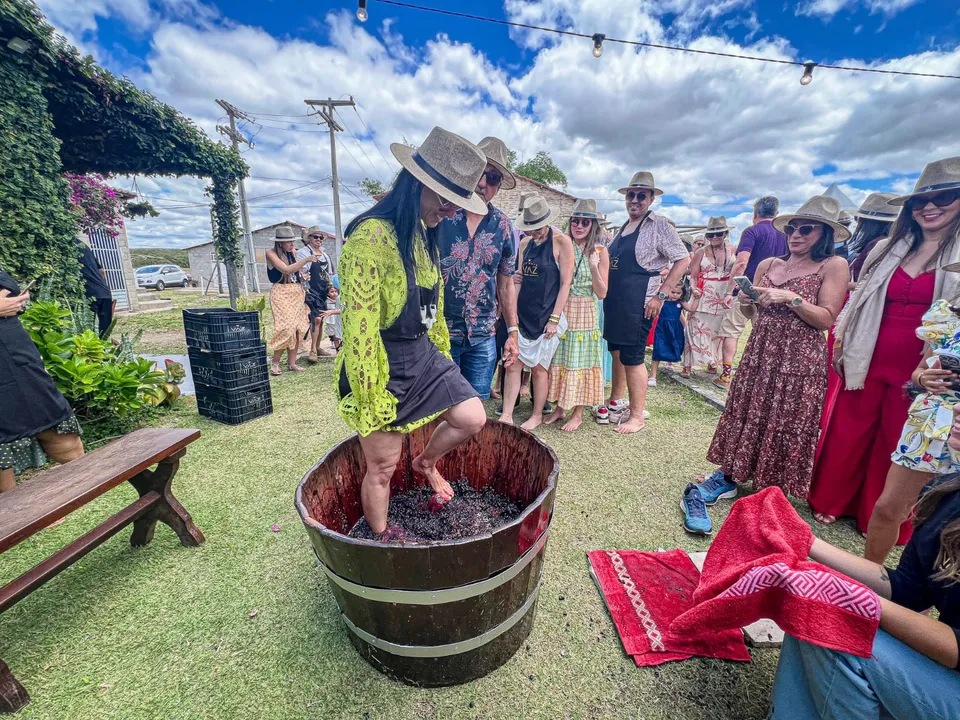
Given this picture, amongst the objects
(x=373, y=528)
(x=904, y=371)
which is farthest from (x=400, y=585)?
(x=904, y=371)

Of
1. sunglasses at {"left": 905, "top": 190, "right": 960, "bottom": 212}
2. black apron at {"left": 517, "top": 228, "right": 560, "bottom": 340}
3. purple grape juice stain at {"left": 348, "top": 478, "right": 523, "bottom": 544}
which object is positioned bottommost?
purple grape juice stain at {"left": 348, "top": 478, "right": 523, "bottom": 544}

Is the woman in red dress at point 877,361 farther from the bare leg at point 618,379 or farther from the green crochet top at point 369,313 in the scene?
the green crochet top at point 369,313

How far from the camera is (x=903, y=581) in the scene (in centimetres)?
123

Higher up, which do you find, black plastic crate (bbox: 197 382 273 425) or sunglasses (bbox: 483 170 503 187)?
sunglasses (bbox: 483 170 503 187)

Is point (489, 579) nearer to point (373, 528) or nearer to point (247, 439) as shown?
point (373, 528)

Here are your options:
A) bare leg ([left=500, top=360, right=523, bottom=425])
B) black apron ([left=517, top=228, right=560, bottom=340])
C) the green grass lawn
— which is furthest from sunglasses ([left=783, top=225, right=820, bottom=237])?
bare leg ([left=500, top=360, right=523, bottom=425])

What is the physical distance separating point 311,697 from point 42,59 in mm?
6191

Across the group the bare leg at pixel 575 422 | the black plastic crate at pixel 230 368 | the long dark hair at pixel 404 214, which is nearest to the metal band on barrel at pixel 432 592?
the long dark hair at pixel 404 214

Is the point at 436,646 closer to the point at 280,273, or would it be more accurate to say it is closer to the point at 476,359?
the point at 476,359

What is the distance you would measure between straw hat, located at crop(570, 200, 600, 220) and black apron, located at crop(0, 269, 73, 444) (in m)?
3.88

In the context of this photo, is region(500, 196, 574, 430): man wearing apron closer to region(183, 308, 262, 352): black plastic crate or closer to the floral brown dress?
the floral brown dress

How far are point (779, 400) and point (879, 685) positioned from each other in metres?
1.78

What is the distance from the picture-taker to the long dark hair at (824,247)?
2.32m

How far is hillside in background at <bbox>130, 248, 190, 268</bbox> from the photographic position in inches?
2141
